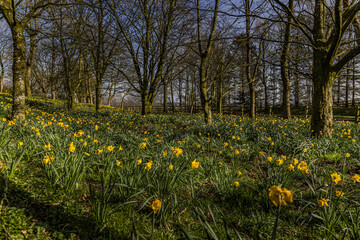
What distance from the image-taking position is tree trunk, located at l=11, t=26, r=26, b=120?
16.6ft

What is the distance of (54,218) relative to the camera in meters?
1.65

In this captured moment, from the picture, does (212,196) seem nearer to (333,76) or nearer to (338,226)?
(338,226)

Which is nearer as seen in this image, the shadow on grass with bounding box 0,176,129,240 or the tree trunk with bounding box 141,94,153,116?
the shadow on grass with bounding box 0,176,129,240

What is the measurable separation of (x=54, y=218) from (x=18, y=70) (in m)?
5.79

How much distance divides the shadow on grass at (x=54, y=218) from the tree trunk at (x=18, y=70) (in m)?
4.64

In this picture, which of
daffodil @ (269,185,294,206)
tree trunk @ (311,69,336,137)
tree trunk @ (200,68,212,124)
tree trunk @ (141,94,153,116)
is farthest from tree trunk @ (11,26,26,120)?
tree trunk @ (311,69,336,137)

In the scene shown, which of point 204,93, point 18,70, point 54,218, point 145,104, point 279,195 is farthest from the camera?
point 145,104

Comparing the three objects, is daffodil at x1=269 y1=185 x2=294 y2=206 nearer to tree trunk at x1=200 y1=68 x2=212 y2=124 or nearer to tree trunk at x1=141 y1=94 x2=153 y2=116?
tree trunk at x1=200 y1=68 x2=212 y2=124

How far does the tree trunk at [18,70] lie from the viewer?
199 inches

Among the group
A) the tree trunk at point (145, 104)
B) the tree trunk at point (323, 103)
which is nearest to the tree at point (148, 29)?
the tree trunk at point (145, 104)

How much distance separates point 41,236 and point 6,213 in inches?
17.0

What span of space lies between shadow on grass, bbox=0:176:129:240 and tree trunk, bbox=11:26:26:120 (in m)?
4.64

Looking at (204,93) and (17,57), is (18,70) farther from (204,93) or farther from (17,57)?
(204,93)

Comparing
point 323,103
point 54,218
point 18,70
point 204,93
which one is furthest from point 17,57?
point 323,103
